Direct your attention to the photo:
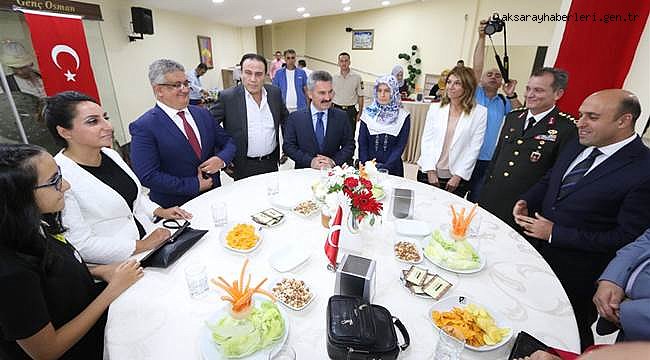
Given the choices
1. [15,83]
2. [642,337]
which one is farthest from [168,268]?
[15,83]

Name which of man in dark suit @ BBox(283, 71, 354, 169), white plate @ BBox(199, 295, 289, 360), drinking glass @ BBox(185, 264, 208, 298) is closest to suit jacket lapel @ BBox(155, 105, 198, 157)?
man in dark suit @ BBox(283, 71, 354, 169)

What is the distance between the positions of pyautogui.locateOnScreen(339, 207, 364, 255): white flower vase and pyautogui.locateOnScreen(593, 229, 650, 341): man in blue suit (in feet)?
3.61

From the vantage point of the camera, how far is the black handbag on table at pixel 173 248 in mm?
1348

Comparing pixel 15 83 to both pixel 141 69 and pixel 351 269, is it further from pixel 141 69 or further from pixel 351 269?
pixel 351 269

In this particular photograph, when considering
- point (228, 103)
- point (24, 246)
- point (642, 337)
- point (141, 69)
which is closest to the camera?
point (24, 246)

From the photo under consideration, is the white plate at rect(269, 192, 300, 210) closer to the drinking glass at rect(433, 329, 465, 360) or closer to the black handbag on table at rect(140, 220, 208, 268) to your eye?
the black handbag on table at rect(140, 220, 208, 268)

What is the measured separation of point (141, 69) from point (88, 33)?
57.5 inches

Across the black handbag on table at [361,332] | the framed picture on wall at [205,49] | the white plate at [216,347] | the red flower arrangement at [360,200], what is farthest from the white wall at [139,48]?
the black handbag on table at [361,332]

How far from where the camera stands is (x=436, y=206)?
2.05 metres

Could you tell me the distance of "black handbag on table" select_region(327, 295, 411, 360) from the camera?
0.91 m

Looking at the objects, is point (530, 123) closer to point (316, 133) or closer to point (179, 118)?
point (316, 133)

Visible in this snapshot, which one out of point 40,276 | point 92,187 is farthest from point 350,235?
point 92,187

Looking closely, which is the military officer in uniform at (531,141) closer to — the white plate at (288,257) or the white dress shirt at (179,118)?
the white plate at (288,257)

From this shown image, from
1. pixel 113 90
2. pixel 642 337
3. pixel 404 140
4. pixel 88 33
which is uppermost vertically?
pixel 88 33
